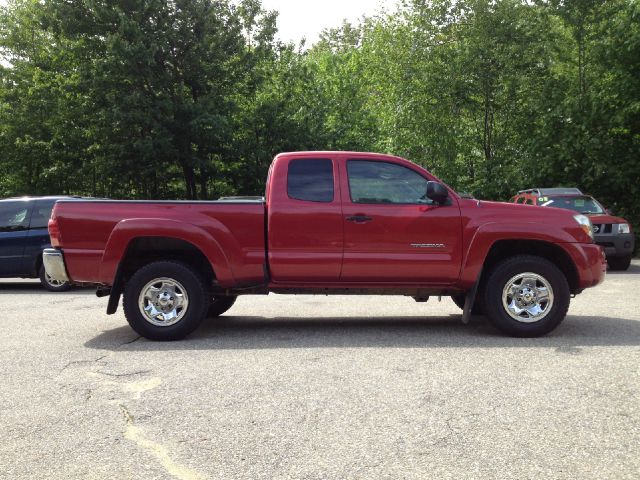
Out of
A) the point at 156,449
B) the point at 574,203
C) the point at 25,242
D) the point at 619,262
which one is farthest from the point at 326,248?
the point at 619,262

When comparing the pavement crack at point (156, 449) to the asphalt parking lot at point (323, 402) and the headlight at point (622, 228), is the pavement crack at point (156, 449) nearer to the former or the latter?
the asphalt parking lot at point (323, 402)

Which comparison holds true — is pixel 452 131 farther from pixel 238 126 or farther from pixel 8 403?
pixel 8 403

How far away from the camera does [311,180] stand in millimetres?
7371

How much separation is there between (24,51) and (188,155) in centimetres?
1393

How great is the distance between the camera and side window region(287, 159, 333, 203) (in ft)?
23.9

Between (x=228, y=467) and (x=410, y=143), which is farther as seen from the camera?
(x=410, y=143)

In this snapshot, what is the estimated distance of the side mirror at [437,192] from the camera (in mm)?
6996

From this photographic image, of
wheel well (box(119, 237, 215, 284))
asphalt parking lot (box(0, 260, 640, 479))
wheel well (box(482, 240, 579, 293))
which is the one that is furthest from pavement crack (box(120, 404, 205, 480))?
wheel well (box(482, 240, 579, 293))

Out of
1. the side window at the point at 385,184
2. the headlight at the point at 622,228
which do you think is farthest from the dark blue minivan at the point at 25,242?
the headlight at the point at 622,228

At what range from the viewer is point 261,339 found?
23.4ft

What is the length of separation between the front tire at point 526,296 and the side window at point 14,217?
9687 mm

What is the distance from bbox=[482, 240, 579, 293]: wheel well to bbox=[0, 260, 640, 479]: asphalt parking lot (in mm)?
631

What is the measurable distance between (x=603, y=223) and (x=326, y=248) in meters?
10.1

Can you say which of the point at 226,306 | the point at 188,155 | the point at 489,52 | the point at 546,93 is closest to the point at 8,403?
the point at 226,306
